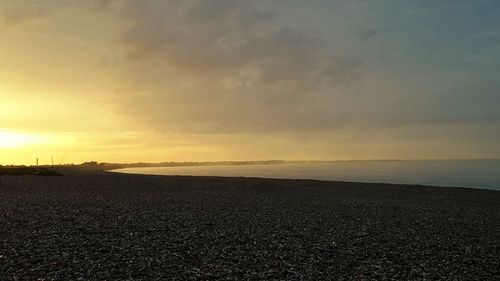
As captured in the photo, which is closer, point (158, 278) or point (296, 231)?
point (158, 278)

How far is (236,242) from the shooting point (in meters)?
19.5

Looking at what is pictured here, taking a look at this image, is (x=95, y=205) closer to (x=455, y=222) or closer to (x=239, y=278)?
(x=239, y=278)

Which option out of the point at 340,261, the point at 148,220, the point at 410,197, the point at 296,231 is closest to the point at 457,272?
the point at 340,261

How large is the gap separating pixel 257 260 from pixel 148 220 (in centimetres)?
1050

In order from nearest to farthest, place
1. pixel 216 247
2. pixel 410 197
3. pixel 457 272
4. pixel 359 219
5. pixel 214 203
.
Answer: pixel 457 272, pixel 216 247, pixel 359 219, pixel 214 203, pixel 410 197

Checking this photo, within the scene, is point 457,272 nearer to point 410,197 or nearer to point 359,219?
point 359,219

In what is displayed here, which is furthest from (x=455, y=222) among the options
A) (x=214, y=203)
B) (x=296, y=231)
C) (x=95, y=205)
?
(x=95, y=205)

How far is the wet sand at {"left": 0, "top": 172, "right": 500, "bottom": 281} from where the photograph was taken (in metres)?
14.7

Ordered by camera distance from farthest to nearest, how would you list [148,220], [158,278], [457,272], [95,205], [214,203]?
[214,203] < [95,205] < [148,220] < [457,272] < [158,278]

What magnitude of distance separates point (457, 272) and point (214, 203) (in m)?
22.3

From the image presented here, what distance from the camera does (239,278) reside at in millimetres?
13836

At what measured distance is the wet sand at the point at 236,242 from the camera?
1469 cm

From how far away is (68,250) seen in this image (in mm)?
16641

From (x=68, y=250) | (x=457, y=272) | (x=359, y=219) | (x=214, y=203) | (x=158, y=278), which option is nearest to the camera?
(x=158, y=278)
